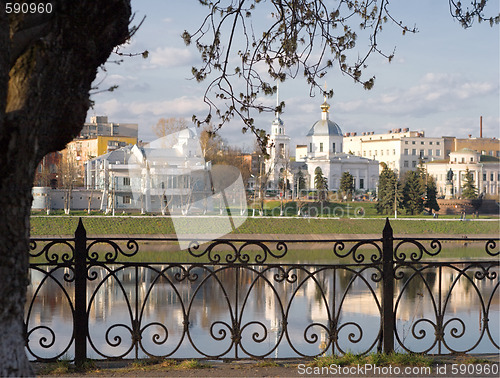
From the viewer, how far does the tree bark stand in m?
2.31

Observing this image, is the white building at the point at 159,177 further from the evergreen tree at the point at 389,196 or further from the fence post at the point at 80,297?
the fence post at the point at 80,297

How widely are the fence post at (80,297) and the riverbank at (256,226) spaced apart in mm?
29024

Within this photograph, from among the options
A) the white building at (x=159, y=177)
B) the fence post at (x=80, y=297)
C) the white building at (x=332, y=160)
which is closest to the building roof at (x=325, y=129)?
the white building at (x=332, y=160)

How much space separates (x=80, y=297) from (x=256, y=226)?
104ft

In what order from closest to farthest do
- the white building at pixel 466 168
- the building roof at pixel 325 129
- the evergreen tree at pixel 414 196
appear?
the evergreen tree at pixel 414 196 < the white building at pixel 466 168 < the building roof at pixel 325 129

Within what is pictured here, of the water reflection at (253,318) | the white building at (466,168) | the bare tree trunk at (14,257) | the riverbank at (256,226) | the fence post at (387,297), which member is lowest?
the water reflection at (253,318)

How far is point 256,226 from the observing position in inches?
1411

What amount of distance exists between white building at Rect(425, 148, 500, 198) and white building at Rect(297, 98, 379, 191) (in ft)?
28.0

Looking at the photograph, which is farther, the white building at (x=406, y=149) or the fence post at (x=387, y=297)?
the white building at (x=406, y=149)

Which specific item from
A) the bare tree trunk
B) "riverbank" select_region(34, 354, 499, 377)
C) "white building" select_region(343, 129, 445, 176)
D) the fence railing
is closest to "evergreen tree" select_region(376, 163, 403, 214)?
the fence railing

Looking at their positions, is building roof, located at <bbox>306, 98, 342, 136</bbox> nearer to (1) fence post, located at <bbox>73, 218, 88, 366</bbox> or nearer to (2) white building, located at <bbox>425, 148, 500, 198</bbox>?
(2) white building, located at <bbox>425, 148, 500, 198</bbox>

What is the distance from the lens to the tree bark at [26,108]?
90.8 inches

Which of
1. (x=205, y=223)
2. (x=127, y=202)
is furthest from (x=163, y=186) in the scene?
(x=205, y=223)

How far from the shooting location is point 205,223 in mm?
35469
